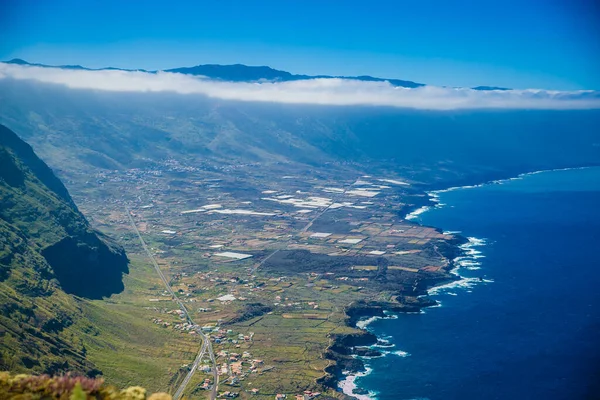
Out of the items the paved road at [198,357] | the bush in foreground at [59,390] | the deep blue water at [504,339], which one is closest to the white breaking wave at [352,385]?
the deep blue water at [504,339]

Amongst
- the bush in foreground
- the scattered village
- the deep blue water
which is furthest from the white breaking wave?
the bush in foreground

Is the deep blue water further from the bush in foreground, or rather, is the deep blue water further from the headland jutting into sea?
the bush in foreground

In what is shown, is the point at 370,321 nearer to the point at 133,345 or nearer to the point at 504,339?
the point at 504,339

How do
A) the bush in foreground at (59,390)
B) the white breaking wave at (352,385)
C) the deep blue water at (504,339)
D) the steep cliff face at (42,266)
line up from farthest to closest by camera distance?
the deep blue water at (504,339), the white breaking wave at (352,385), the steep cliff face at (42,266), the bush in foreground at (59,390)

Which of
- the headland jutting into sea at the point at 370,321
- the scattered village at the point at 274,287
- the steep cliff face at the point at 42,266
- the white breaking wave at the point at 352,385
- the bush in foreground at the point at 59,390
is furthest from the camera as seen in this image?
the scattered village at the point at 274,287

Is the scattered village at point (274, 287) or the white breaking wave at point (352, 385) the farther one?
the scattered village at point (274, 287)

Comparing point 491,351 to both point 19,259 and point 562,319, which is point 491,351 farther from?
point 19,259

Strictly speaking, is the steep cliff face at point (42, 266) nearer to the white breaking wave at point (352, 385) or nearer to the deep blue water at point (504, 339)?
the white breaking wave at point (352, 385)

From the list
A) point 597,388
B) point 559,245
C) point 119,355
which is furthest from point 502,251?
point 119,355
